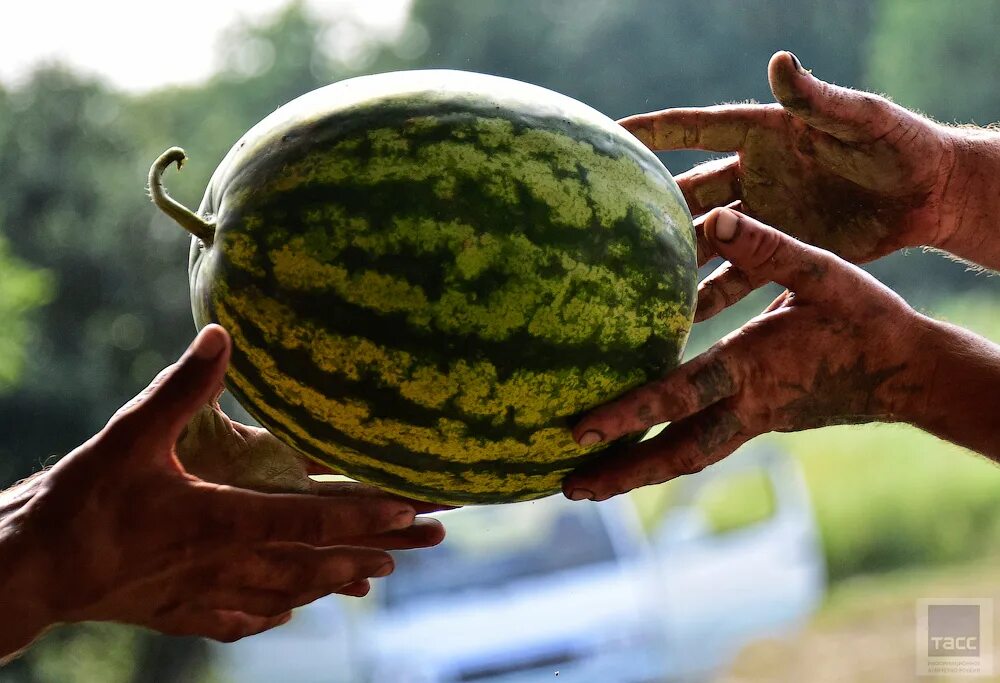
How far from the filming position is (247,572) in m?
1.21

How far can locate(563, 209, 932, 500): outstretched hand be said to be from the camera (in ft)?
3.86

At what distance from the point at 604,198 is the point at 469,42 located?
163 cm

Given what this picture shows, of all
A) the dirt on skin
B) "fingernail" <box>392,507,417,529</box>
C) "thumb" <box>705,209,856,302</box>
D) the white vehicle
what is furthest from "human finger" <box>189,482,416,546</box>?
the dirt on skin

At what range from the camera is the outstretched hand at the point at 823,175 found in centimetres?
152

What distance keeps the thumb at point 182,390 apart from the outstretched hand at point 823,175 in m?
0.81

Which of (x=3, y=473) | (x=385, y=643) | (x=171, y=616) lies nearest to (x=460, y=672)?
(x=385, y=643)

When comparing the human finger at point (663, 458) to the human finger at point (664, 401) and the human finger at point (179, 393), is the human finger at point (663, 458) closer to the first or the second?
the human finger at point (664, 401)

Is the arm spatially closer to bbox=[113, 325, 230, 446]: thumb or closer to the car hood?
bbox=[113, 325, 230, 446]: thumb

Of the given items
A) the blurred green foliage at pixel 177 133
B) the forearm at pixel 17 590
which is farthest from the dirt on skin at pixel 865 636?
the forearm at pixel 17 590

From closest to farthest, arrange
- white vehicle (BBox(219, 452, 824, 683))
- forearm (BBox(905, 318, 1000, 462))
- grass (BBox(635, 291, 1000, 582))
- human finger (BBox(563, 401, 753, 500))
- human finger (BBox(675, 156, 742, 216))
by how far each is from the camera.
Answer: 1. human finger (BBox(563, 401, 753, 500))
2. forearm (BBox(905, 318, 1000, 462))
3. human finger (BBox(675, 156, 742, 216))
4. white vehicle (BBox(219, 452, 824, 683))
5. grass (BBox(635, 291, 1000, 582))

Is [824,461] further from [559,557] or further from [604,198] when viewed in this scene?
[604,198]

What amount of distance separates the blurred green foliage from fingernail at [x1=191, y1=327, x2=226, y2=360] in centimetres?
147

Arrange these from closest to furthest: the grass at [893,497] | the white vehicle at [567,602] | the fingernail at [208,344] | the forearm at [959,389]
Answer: the fingernail at [208,344], the forearm at [959,389], the white vehicle at [567,602], the grass at [893,497]

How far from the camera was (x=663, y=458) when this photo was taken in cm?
122
